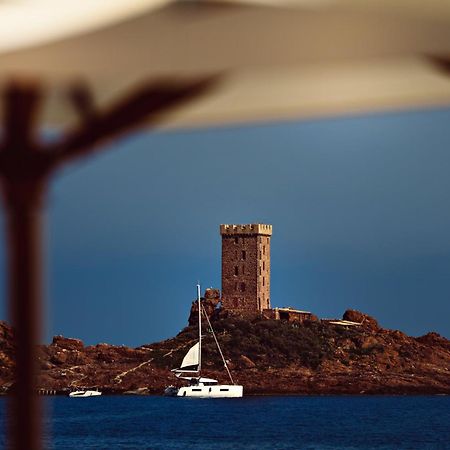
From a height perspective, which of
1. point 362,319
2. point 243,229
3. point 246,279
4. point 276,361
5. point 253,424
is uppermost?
point 243,229

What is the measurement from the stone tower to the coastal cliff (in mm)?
973

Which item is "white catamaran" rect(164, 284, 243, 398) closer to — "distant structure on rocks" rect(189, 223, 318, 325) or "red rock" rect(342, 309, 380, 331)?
"distant structure on rocks" rect(189, 223, 318, 325)

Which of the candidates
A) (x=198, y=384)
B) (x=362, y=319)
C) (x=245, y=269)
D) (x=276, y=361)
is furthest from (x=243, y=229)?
(x=362, y=319)

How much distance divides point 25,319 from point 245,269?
63.0m

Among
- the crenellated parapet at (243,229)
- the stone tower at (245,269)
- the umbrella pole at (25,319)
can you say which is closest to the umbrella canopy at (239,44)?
the umbrella pole at (25,319)

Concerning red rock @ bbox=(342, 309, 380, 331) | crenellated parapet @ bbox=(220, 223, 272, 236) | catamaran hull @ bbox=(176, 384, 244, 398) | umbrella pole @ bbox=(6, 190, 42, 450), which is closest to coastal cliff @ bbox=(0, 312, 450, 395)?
red rock @ bbox=(342, 309, 380, 331)

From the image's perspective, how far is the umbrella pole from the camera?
1.76 metres

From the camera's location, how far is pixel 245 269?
212 feet

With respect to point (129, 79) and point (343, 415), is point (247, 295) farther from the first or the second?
point (129, 79)

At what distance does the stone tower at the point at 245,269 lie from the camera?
212ft

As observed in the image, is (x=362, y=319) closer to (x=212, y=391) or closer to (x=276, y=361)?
(x=276, y=361)

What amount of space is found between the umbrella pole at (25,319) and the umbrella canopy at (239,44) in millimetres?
221

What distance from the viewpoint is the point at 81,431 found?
52750 mm

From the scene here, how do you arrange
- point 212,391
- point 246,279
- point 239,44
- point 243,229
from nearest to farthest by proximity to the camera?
point 239,44 → point 212,391 → point 246,279 → point 243,229
